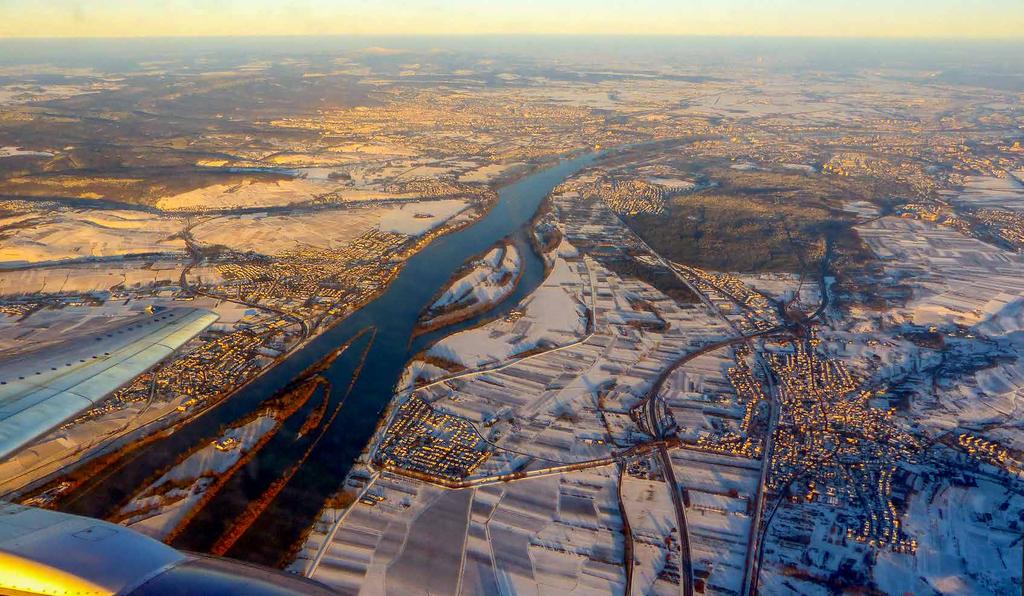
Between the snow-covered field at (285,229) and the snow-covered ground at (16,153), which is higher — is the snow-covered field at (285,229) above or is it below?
below

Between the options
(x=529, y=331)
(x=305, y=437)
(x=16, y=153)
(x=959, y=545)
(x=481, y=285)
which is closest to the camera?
(x=959, y=545)

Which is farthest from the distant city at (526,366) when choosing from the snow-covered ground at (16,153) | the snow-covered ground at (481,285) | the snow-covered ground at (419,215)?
the snow-covered ground at (16,153)

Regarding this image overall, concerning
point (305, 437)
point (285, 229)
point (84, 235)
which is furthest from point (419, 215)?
point (305, 437)

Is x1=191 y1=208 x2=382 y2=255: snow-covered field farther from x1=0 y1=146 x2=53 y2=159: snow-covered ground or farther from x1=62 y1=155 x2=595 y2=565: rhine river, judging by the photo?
x1=0 y1=146 x2=53 y2=159: snow-covered ground

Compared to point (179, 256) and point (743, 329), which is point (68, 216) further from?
point (743, 329)

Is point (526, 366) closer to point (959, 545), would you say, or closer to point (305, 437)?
point (305, 437)

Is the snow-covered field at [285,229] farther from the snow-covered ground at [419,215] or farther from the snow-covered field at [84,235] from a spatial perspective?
the snow-covered field at [84,235]

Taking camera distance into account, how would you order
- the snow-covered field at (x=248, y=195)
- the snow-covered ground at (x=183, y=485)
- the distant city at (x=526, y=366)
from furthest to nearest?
the snow-covered field at (x=248, y=195) → the snow-covered ground at (x=183, y=485) → the distant city at (x=526, y=366)

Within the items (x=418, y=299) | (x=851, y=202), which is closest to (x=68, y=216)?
(x=418, y=299)

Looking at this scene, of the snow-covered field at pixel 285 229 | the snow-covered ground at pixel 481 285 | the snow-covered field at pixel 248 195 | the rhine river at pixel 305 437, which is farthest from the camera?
the snow-covered field at pixel 248 195
